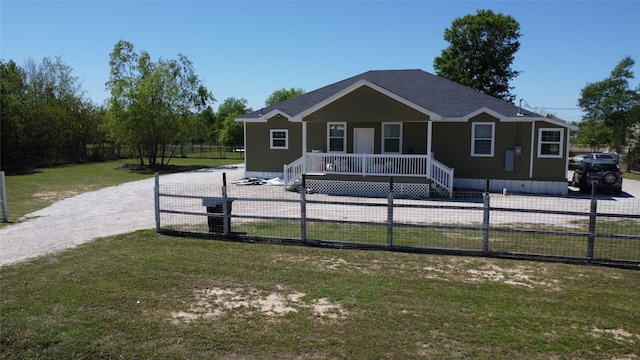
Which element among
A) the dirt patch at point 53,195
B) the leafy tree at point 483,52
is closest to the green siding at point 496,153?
the dirt patch at point 53,195

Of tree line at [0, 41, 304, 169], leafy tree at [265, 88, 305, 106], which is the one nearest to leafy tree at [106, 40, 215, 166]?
tree line at [0, 41, 304, 169]

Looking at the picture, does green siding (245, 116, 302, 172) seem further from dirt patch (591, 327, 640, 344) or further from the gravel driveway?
dirt patch (591, 327, 640, 344)

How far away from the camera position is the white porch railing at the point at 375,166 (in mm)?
17406

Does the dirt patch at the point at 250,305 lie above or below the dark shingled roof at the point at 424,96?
below

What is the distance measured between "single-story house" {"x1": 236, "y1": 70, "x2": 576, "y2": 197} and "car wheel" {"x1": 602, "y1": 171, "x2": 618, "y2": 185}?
1507 mm

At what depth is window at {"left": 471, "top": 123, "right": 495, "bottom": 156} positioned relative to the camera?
18.9m

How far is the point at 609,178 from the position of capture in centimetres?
1795

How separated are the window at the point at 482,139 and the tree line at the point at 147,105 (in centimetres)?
1971

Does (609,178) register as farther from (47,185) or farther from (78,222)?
(47,185)

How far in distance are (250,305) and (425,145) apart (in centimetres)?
1543

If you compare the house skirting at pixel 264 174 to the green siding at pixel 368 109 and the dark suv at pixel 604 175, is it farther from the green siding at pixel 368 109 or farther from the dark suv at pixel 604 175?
the dark suv at pixel 604 175

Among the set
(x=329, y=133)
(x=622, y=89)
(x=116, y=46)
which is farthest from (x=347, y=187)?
(x=622, y=89)

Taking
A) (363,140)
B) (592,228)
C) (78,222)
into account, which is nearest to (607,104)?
(363,140)

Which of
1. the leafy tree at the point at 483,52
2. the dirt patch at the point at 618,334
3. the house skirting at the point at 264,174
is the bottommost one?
the dirt patch at the point at 618,334
